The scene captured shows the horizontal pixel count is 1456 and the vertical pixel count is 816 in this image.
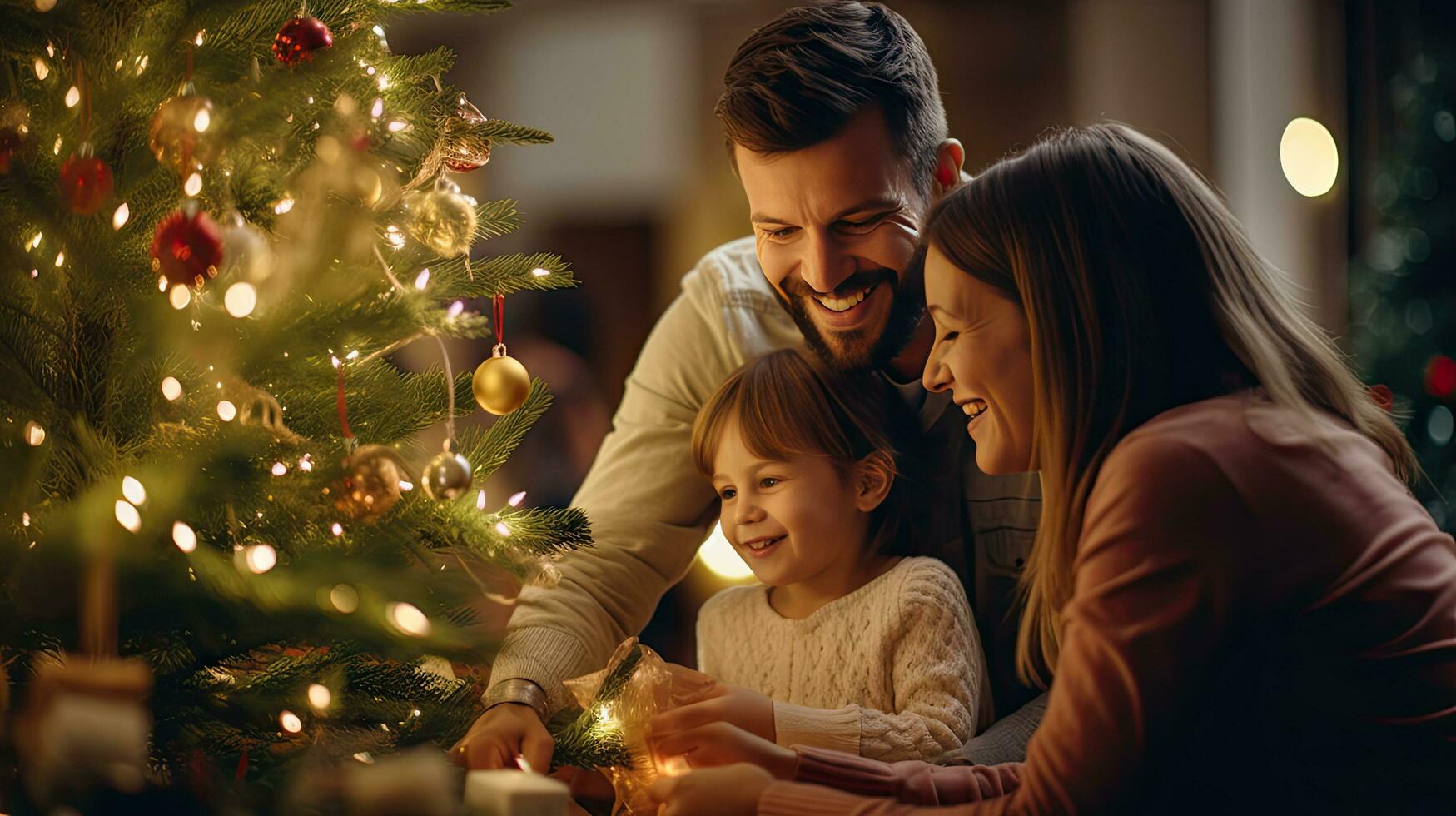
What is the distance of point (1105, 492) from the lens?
3.49 ft

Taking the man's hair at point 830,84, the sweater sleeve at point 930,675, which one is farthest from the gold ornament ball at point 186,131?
the sweater sleeve at point 930,675

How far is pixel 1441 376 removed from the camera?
306 centimetres

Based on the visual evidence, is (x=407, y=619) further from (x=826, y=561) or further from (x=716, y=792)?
(x=826, y=561)

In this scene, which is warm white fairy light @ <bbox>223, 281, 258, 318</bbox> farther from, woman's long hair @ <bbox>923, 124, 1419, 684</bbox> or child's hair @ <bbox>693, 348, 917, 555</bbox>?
child's hair @ <bbox>693, 348, 917, 555</bbox>

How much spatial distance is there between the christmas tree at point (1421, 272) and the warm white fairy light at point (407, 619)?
2.79m

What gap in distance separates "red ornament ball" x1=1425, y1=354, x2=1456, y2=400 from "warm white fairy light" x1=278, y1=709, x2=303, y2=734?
9.48 feet

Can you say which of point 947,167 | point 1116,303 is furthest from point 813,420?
point 1116,303

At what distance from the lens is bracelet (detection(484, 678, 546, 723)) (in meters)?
1.40

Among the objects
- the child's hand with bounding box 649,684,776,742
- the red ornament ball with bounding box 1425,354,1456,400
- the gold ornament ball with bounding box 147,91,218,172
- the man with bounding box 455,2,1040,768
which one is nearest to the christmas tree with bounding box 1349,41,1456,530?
the red ornament ball with bounding box 1425,354,1456,400

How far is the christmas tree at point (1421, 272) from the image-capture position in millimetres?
3080

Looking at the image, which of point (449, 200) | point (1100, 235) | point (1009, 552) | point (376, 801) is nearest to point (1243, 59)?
point (1009, 552)

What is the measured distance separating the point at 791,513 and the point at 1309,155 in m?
2.90

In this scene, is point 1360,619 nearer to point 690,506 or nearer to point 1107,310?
point 1107,310

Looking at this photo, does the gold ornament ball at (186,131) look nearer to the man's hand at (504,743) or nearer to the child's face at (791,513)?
the man's hand at (504,743)
